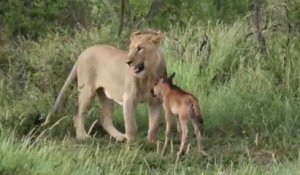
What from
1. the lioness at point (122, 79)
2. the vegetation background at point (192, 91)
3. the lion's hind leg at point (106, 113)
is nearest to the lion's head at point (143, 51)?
the lioness at point (122, 79)

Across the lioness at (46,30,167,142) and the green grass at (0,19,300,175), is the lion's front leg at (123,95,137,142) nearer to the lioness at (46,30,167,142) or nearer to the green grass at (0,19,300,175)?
the lioness at (46,30,167,142)

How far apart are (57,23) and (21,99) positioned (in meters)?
5.59

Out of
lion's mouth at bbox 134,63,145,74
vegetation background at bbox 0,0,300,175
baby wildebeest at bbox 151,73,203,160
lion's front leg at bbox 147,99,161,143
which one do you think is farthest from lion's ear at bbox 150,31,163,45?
vegetation background at bbox 0,0,300,175

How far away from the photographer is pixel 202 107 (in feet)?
36.4

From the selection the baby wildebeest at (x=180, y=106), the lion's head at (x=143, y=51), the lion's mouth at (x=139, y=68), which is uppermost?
the lion's head at (x=143, y=51)

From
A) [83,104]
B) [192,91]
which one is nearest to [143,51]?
[83,104]

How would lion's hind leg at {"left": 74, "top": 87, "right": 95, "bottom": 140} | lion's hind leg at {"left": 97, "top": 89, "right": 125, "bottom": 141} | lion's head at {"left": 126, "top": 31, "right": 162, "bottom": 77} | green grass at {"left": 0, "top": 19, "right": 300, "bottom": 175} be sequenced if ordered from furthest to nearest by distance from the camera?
lion's hind leg at {"left": 97, "top": 89, "right": 125, "bottom": 141}
lion's hind leg at {"left": 74, "top": 87, "right": 95, "bottom": 140}
lion's head at {"left": 126, "top": 31, "right": 162, "bottom": 77}
green grass at {"left": 0, "top": 19, "right": 300, "bottom": 175}

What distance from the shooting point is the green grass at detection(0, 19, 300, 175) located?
838 centimetres

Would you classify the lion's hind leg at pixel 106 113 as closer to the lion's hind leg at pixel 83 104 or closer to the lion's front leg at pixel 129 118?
the lion's hind leg at pixel 83 104

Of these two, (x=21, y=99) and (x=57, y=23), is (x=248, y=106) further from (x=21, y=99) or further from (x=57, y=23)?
(x=57, y=23)

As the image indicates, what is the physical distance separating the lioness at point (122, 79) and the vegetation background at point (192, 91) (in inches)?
7.0

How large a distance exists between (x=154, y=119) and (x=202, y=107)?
4.88 ft

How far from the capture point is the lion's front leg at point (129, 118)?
9.66 m

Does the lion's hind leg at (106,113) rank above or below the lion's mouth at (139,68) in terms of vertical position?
below
